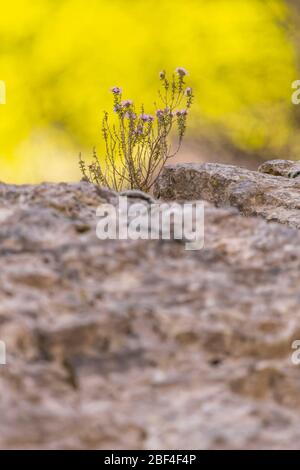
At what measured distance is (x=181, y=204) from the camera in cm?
331

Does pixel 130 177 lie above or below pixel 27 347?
above

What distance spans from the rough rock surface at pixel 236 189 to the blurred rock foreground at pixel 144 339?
3.82 metres

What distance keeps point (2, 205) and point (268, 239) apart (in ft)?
4.18

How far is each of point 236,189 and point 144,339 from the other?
5.03 meters

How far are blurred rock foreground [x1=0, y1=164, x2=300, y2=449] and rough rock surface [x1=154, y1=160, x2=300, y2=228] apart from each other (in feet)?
12.5

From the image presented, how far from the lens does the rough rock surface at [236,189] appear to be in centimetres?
678

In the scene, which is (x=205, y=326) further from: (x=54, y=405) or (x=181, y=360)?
(x=54, y=405)

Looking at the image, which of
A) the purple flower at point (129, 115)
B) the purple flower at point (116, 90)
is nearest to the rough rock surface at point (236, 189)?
the purple flower at point (129, 115)

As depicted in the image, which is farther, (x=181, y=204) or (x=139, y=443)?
(x=181, y=204)

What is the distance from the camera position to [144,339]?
2311 mm

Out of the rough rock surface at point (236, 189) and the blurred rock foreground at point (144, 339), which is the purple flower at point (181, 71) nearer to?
the rough rock surface at point (236, 189)

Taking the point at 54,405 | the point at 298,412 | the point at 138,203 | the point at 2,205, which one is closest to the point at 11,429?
the point at 54,405

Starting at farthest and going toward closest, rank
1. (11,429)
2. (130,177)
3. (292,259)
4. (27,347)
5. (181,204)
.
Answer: (130,177)
(181,204)
(292,259)
(27,347)
(11,429)

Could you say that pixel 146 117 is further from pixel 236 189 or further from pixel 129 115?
pixel 236 189
